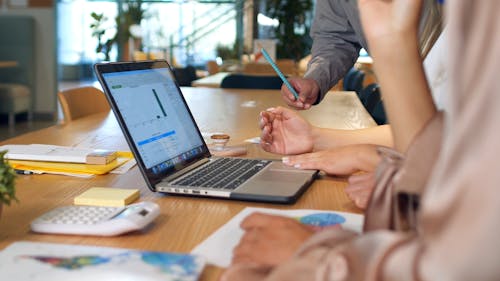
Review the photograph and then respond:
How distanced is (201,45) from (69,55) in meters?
2.31

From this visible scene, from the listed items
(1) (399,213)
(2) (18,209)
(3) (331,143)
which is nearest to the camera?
(1) (399,213)

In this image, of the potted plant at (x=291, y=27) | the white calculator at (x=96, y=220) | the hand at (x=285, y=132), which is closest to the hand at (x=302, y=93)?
the hand at (x=285, y=132)

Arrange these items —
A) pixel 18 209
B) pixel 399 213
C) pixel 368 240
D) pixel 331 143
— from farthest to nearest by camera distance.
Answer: pixel 331 143 < pixel 18 209 < pixel 399 213 < pixel 368 240

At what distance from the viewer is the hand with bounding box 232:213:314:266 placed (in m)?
0.80

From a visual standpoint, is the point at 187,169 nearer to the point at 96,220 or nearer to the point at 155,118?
the point at 155,118

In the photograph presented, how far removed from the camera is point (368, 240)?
0.62 metres

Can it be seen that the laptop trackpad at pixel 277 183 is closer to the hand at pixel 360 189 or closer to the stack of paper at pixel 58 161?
the hand at pixel 360 189

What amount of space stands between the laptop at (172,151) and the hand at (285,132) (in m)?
0.17

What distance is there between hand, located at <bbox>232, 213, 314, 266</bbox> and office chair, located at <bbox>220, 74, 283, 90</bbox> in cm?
350

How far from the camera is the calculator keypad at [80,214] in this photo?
1004 millimetres

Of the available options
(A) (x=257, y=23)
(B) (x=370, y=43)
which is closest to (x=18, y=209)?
(B) (x=370, y=43)

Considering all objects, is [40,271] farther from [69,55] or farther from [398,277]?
[69,55]

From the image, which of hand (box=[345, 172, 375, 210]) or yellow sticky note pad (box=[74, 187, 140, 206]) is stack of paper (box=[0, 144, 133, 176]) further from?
hand (box=[345, 172, 375, 210])

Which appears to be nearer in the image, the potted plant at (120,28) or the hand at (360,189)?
the hand at (360,189)
